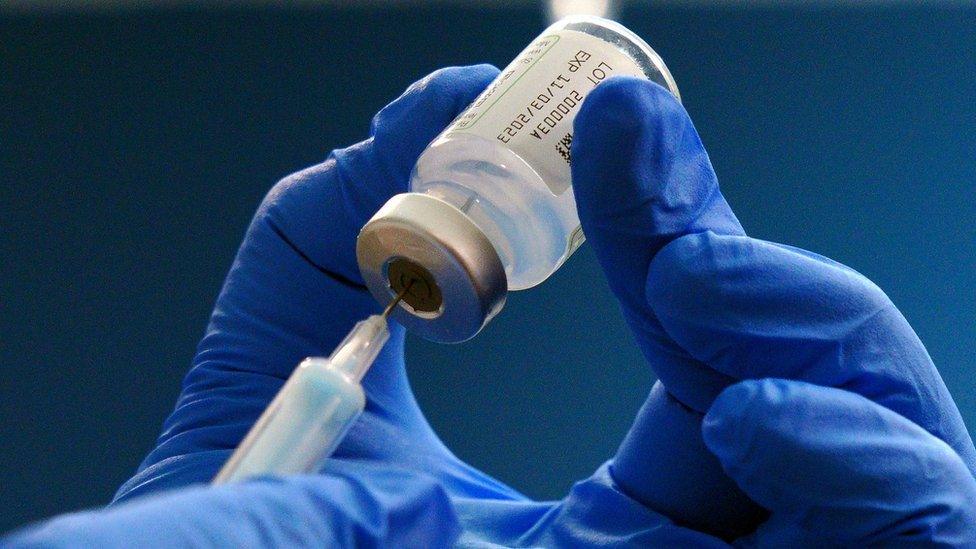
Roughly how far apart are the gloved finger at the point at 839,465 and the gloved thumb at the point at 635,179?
0.13 meters

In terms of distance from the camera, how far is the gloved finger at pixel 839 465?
0.75m

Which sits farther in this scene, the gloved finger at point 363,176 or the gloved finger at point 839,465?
the gloved finger at point 363,176

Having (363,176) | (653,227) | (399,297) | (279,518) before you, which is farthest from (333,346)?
(279,518)

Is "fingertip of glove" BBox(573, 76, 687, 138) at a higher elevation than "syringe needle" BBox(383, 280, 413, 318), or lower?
higher

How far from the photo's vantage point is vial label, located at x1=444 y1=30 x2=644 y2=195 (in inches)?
33.2

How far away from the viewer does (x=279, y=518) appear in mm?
600

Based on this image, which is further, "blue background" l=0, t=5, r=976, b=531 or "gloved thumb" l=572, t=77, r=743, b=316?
"blue background" l=0, t=5, r=976, b=531

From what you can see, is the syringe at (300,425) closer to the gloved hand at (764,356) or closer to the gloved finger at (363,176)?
the gloved hand at (764,356)

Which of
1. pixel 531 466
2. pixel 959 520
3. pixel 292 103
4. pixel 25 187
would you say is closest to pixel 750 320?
pixel 959 520

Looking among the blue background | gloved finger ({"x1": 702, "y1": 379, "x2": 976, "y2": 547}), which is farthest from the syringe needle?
the blue background

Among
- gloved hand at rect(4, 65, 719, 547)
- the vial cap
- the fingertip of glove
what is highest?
the fingertip of glove

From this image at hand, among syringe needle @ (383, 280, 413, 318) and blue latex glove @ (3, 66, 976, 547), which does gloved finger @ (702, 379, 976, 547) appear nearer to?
blue latex glove @ (3, 66, 976, 547)

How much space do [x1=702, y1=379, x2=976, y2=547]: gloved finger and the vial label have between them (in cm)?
22

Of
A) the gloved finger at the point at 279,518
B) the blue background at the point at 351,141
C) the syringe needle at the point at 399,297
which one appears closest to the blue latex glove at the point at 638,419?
the gloved finger at the point at 279,518
